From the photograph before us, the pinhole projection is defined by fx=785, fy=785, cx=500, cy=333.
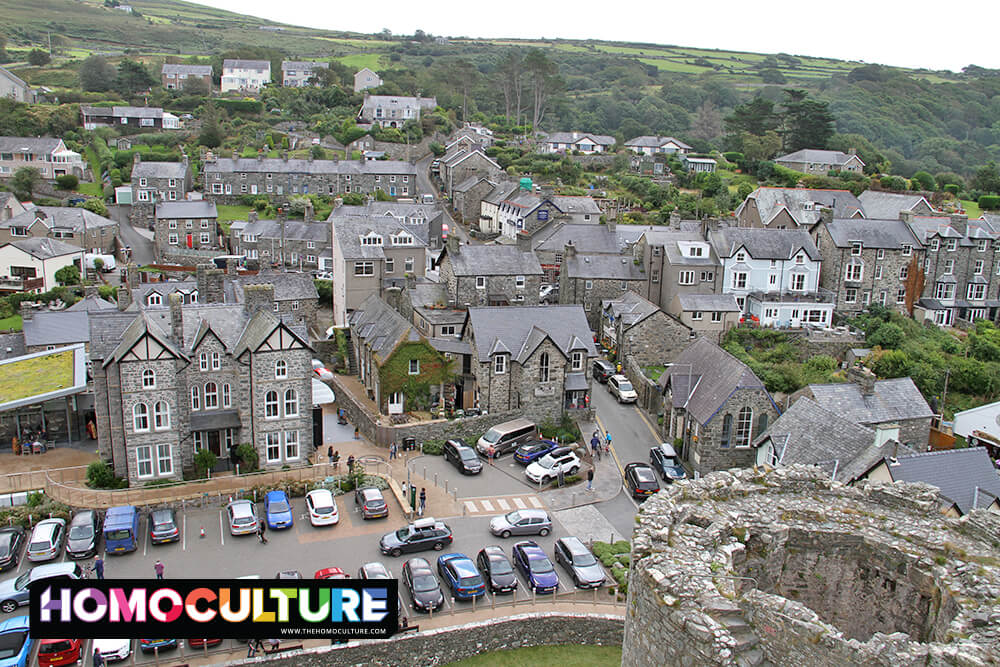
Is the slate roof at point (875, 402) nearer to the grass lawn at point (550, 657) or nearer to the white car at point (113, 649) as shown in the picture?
the grass lawn at point (550, 657)

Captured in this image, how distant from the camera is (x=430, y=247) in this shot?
73188mm

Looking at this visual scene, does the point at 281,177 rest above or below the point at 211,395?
above

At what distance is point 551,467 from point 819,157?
242ft

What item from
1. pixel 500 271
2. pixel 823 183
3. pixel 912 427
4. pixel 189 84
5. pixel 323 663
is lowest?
pixel 323 663

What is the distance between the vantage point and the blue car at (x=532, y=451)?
3794 cm

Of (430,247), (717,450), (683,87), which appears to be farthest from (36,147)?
(683,87)

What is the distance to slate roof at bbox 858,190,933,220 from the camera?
227 ft

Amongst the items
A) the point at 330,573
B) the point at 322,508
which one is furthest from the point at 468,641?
the point at 322,508

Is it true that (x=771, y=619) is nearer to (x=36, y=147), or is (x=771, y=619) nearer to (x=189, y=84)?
(x=36, y=147)

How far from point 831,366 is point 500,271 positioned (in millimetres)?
21929

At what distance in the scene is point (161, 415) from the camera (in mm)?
33875

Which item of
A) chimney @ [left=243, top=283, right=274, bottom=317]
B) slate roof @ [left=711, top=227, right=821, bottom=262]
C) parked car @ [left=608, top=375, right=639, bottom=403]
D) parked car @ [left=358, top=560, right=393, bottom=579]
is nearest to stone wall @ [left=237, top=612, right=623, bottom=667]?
parked car @ [left=358, top=560, right=393, bottom=579]

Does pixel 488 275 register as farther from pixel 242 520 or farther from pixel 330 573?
pixel 330 573

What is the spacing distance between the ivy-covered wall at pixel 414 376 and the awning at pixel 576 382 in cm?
637
